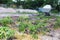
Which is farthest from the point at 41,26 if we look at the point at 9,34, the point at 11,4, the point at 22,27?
the point at 11,4

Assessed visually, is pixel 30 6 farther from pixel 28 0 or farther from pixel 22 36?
pixel 22 36

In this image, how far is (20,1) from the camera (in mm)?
17297

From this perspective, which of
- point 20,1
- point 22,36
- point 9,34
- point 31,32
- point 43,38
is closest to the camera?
point 9,34

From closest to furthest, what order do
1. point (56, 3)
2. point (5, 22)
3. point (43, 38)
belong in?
point (43, 38) → point (5, 22) → point (56, 3)

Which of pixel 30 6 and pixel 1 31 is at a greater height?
pixel 1 31

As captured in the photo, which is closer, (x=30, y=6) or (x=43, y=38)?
(x=43, y=38)

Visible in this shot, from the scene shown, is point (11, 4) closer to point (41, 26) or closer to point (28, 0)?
point (28, 0)

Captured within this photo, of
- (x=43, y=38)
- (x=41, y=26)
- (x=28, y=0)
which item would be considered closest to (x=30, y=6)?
(x=28, y=0)

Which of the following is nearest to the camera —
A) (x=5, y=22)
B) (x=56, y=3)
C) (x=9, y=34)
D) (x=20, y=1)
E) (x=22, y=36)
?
(x=9, y=34)

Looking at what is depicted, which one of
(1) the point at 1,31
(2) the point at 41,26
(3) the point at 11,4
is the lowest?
(3) the point at 11,4

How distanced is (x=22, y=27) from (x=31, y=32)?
421 millimetres

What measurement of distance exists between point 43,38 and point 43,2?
1173 cm

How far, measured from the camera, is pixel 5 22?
20.8 ft

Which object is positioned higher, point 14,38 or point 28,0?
point 14,38
